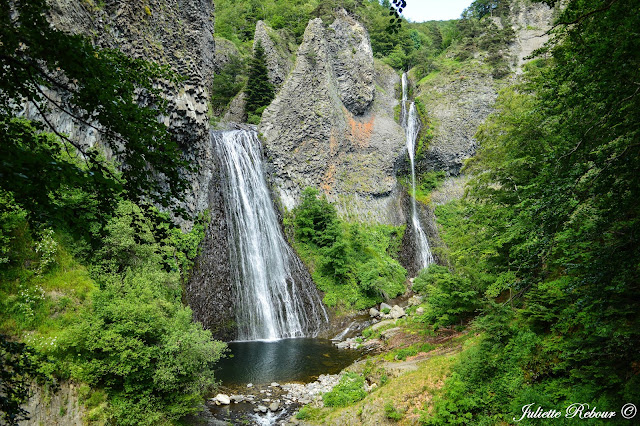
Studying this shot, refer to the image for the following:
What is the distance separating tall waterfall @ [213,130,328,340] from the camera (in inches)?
779

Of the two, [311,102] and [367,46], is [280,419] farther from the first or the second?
[367,46]

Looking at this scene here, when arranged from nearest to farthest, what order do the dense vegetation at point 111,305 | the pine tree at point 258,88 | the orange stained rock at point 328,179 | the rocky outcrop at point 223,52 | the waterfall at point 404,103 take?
the dense vegetation at point 111,305 < the orange stained rock at point 328,179 < the pine tree at point 258,88 < the waterfall at point 404,103 < the rocky outcrop at point 223,52

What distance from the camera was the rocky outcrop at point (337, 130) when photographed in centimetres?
2819

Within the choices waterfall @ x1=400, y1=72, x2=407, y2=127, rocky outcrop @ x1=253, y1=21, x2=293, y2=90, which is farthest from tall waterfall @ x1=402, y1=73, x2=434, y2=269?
rocky outcrop @ x1=253, y1=21, x2=293, y2=90

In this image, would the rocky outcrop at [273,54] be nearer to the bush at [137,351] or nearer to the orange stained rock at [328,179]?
the orange stained rock at [328,179]

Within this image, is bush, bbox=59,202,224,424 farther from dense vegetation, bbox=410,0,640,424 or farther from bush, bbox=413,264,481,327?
bush, bbox=413,264,481,327

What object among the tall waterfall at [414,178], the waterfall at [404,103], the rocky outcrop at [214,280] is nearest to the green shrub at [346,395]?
the rocky outcrop at [214,280]

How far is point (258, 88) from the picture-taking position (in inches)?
1233

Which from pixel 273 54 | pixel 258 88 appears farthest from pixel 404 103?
pixel 258 88

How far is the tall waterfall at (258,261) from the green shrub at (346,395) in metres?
9.68

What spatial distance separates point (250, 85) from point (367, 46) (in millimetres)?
14280

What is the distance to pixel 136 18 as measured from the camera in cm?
1680
